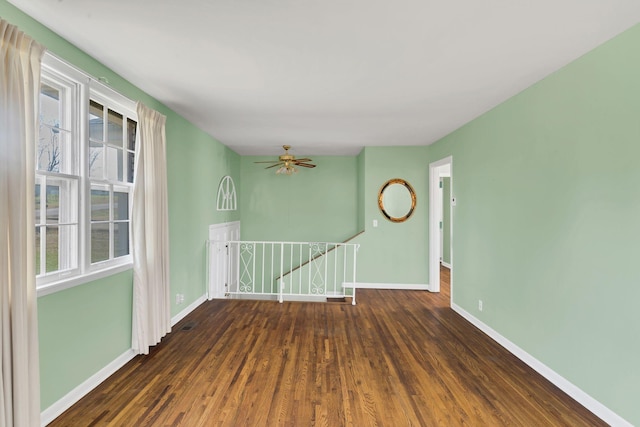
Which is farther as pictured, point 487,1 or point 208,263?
point 208,263

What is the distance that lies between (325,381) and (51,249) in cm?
223

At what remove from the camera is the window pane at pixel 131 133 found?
2863 mm

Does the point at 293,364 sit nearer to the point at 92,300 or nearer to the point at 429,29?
the point at 92,300

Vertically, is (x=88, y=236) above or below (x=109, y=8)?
below

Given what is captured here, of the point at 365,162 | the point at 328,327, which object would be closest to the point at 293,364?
the point at 328,327

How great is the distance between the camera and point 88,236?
229cm

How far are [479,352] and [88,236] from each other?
3616 millimetres

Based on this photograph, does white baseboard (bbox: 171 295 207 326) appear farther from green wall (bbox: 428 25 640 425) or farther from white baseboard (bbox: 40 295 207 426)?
green wall (bbox: 428 25 640 425)

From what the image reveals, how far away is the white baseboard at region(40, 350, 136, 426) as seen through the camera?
1944 mm

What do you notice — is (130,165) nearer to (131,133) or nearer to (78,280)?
(131,133)

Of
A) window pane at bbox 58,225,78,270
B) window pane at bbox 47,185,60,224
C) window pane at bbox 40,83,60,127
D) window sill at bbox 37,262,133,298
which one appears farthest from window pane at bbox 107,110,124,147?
window sill at bbox 37,262,133,298

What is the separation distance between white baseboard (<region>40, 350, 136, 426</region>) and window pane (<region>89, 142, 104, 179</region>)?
157 centimetres

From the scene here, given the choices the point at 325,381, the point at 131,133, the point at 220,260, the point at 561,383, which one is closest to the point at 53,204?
the point at 131,133

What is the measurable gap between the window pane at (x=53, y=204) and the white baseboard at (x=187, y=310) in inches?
74.8
